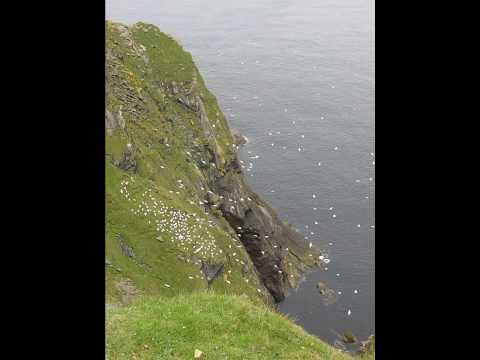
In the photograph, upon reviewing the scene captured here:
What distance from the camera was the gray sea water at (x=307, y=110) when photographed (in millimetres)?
64125

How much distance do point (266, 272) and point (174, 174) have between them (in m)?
15.7

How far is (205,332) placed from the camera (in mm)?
17094

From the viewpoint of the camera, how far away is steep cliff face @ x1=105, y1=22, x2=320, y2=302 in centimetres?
3675

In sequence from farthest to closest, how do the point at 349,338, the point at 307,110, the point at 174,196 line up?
the point at 307,110, the point at 349,338, the point at 174,196

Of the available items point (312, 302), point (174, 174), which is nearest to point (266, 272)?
point (312, 302)

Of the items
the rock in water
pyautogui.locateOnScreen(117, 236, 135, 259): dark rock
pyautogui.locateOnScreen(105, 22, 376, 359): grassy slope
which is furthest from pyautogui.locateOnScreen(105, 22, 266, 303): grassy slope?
the rock in water

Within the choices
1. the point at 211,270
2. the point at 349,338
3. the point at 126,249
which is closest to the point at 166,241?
the point at 126,249

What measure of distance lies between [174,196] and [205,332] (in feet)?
91.8

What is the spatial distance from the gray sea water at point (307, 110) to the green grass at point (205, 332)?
38666mm

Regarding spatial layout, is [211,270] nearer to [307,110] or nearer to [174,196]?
[174,196]

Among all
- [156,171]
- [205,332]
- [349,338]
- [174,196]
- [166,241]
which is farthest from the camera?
[349,338]

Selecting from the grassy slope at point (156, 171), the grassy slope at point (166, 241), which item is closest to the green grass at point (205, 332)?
the grassy slope at point (166, 241)
